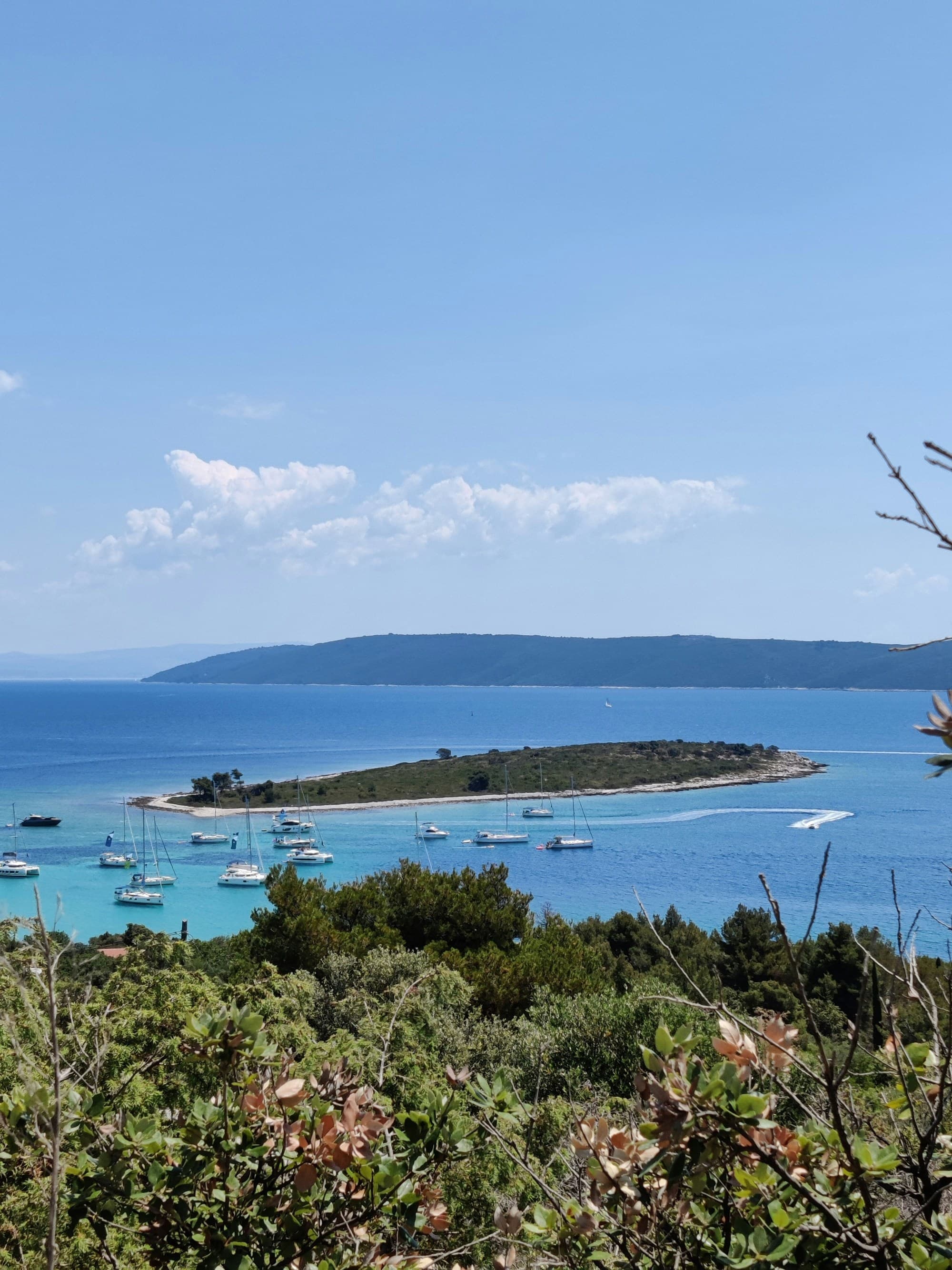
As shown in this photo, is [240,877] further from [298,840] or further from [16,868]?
[16,868]

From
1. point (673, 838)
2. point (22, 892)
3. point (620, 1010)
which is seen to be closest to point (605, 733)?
point (673, 838)

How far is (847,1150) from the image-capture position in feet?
6.40

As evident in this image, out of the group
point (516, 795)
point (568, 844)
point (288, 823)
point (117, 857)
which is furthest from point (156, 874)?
point (516, 795)

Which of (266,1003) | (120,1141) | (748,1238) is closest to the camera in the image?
(748,1238)

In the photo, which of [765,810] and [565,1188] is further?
[765,810]

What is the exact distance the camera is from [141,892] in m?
43.2

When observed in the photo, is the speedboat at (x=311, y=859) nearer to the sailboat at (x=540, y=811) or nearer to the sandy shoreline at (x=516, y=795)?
the sandy shoreline at (x=516, y=795)

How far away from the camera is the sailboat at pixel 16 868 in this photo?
46594 mm

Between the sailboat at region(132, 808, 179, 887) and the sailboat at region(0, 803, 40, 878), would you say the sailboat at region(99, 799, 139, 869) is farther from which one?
the sailboat at region(0, 803, 40, 878)

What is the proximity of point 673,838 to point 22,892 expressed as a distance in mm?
34848

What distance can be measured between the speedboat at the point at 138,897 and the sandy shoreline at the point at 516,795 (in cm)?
2167

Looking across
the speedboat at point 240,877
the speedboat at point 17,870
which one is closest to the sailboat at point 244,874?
the speedboat at point 240,877

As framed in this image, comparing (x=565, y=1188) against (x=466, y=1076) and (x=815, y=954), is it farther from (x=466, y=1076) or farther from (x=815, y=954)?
(x=815, y=954)

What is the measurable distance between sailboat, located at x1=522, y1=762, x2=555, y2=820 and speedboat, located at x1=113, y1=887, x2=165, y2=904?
1125 inches
